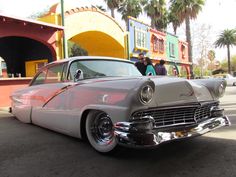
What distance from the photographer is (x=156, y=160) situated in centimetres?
361

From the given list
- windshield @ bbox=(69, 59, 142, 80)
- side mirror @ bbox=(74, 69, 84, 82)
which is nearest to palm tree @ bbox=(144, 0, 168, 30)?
windshield @ bbox=(69, 59, 142, 80)

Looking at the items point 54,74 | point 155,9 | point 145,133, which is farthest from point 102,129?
point 155,9

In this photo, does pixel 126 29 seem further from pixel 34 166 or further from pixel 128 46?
pixel 34 166

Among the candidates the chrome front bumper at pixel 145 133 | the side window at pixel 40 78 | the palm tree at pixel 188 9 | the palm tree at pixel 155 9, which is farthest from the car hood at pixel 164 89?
the palm tree at pixel 155 9

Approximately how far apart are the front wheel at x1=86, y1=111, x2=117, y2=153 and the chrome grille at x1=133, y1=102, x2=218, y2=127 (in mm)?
639

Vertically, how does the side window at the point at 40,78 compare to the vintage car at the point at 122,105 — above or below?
above

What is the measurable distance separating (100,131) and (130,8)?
30.5 m

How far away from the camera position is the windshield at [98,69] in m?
4.73

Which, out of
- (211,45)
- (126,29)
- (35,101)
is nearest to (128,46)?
(126,29)

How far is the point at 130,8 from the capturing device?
108ft

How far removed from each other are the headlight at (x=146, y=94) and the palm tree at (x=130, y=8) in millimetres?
30582

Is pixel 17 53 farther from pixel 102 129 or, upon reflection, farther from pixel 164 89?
pixel 164 89

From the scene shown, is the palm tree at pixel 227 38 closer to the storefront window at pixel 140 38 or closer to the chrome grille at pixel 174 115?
the storefront window at pixel 140 38

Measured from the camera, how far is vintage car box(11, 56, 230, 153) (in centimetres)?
334
